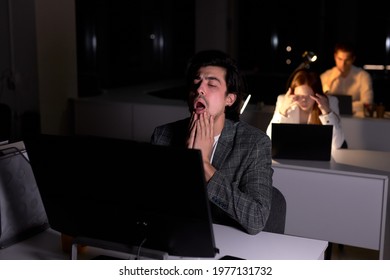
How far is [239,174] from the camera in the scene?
193 centimetres

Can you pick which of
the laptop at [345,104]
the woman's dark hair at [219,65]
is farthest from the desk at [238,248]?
the laptop at [345,104]

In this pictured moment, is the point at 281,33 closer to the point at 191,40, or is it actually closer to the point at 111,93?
the point at 191,40

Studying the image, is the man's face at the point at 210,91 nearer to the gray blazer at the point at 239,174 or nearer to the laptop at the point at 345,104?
the gray blazer at the point at 239,174

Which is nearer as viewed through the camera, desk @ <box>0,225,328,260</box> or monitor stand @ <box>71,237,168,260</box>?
monitor stand @ <box>71,237,168,260</box>

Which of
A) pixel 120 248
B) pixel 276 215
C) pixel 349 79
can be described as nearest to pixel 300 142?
pixel 276 215

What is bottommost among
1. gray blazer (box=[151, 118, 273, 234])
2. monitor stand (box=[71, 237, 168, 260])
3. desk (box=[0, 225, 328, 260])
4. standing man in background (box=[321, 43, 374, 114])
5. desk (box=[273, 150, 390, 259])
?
desk (box=[273, 150, 390, 259])

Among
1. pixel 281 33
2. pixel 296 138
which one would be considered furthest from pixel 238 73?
pixel 281 33

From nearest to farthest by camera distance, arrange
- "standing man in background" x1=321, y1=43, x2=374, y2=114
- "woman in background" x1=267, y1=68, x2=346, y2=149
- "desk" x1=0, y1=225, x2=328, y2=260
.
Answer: "desk" x1=0, y1=225, x2=328, y2=260
"woman in background" x1=267, y1=68, x2=346, y2=149
"standing man in background" x1=321, y1=43, x2=374, y2=114

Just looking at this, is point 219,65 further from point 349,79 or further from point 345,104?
point 349,79

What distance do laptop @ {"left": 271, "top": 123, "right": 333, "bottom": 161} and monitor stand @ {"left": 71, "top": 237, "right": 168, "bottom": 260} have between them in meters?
1.64

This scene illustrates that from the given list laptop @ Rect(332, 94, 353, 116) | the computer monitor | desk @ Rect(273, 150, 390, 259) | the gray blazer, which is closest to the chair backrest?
the gray blazer

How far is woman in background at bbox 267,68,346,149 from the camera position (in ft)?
10.5

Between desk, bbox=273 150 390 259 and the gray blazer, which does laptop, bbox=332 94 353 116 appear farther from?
the gray blazer

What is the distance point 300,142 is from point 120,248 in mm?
1727
